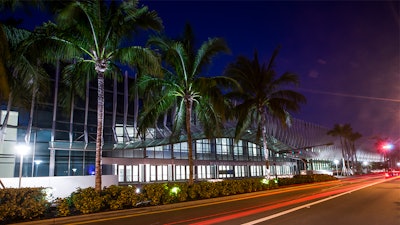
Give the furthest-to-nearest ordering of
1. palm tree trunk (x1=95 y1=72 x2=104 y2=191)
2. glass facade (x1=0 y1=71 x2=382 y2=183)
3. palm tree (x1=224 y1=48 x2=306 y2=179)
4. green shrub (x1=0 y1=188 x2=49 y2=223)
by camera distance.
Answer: glass facade (x1=0 y1=71 x2=382 y2=183) < palm tree (x1=224 y1=48 x2=306 y2=179) < palm tree trunk (x1=95 y1=72 x2=104 y2=191) < green shrub (x1=0 y1=188 x2=49 y2=223)

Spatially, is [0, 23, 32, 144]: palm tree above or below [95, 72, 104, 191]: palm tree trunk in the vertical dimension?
above

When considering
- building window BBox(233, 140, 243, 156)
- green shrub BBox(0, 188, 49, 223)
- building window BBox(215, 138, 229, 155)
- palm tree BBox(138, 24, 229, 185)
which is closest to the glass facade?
building window BBox(215, 138, 229, 155)

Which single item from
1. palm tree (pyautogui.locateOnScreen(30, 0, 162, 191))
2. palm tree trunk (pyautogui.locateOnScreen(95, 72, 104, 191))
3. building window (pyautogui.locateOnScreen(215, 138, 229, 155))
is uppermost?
palm tree (pyautogui.locateOnScreen(30, 0, 162, 191))

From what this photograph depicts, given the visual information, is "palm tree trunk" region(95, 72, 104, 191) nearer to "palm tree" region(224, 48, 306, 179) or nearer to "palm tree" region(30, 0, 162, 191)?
"palm tree" region(30, 0, 162, 191)

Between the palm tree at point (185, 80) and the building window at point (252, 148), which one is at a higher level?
the palm tree at point (185, 80)

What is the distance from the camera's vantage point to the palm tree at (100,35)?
1366cm

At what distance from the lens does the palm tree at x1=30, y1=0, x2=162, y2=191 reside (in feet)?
44.8

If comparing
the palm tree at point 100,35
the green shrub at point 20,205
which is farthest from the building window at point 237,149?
the green shrub at point 20,205

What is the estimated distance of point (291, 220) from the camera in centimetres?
1012

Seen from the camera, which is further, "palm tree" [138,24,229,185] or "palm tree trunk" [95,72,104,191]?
"palm tree" [138,24,229,185]

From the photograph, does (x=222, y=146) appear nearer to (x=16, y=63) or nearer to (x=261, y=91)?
(x=261, y=91)

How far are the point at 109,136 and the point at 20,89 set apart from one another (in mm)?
26274

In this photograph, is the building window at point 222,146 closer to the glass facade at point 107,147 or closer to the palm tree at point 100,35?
the glass facade at point 107,147

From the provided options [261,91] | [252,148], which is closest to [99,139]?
[261,91]
